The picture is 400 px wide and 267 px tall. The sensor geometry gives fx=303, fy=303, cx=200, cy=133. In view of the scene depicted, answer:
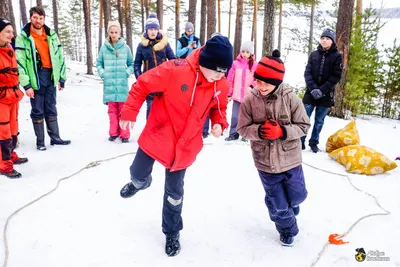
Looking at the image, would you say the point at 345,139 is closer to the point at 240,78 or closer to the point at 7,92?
the point at 240,78

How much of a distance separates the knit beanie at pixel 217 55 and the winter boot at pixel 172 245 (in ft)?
4.74

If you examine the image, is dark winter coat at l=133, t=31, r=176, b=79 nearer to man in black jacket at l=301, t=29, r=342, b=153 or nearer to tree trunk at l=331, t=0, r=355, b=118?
man in black jacket at l=301, t=29, r=342, b=153

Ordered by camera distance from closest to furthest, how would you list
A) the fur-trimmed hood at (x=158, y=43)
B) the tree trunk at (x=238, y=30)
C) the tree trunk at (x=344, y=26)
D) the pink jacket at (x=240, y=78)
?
the fur-trimmed hood at (x=158, y=43) → the pink jacket at (x=240, y=78) → the tree trunk at (x=344, y=26) → the tree trunk at (x=238, y=30)


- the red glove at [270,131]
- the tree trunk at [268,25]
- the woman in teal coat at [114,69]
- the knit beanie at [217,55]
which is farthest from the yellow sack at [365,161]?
the tree trunk at [268,25]

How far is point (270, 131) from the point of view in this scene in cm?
237

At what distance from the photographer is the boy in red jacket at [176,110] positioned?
230 centimetres

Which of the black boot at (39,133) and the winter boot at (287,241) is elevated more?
the black boot at (39,133)

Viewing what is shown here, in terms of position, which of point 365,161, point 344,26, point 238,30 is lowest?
point 365,161

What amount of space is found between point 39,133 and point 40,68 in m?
1.06

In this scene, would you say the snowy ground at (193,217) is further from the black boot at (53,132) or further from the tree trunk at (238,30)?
the tree trunk at (238,30)

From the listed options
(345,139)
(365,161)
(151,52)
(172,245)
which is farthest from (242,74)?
(172,245)

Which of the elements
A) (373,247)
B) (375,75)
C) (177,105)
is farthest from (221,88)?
(375,75)

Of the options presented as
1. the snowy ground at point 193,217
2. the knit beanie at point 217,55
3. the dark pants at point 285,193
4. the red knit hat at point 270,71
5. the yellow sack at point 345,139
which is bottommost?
the snowy ground at point 193,217

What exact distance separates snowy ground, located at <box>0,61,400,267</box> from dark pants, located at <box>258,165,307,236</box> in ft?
Answer: 0.88
